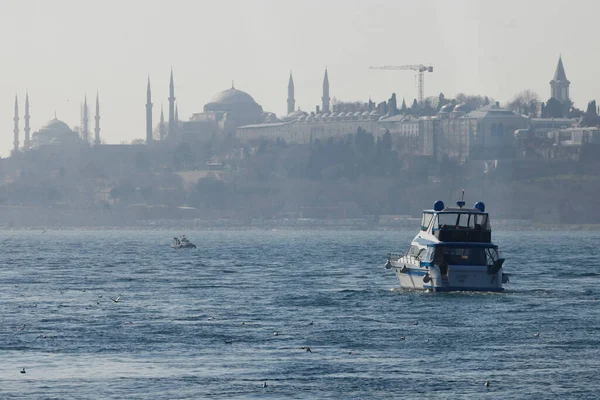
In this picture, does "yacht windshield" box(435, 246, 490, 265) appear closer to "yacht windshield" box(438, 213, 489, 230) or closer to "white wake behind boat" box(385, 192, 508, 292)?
"white wake behind boat" box(385, 192, 508, 292)

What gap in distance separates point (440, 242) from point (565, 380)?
25.1 metres

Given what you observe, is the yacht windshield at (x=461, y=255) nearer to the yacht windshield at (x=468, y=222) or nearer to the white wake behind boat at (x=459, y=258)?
the white wake behind boat at (x=459, y=258)

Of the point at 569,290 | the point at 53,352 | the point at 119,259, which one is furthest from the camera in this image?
the point at 119,259

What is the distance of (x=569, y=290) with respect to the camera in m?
79.8

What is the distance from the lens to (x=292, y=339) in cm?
5506

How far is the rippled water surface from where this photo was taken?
4503 cm

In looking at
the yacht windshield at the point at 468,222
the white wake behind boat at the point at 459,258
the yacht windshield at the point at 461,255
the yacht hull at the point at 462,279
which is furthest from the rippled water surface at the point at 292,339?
the yacht windshield at the point at 468,222

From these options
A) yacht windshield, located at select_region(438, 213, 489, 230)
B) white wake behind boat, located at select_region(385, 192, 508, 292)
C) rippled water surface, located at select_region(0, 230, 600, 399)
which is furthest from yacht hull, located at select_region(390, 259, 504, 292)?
yacht windshield, located at select_region(438, 213, 489, 230)

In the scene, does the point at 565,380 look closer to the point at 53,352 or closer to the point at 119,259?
the point at 53,352

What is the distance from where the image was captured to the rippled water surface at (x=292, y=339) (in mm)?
45031

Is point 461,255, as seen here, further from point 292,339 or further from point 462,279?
point 292,339

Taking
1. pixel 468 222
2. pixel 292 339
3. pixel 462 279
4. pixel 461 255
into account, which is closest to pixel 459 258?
pixel 461 255

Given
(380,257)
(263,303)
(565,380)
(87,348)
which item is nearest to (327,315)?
(263,303)

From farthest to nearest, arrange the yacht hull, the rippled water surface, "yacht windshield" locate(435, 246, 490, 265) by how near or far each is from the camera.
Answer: "yacht windshield" locate(435, 246, 490, 265) < the yacht hull < the rippled water surface
